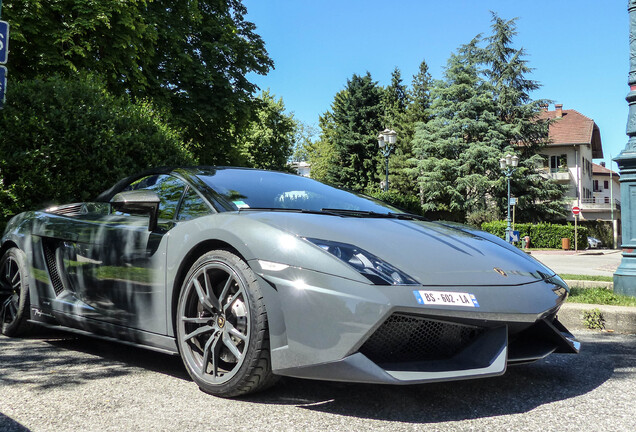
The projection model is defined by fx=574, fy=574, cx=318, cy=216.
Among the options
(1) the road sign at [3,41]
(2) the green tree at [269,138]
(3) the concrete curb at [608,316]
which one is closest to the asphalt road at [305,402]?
(3) the concrete curb at [608,316]

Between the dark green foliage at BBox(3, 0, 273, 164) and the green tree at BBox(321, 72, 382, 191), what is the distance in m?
26.1

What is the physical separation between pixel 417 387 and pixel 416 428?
24.9 inches

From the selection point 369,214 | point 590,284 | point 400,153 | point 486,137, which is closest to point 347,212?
point 369,214

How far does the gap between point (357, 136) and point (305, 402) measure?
144ft

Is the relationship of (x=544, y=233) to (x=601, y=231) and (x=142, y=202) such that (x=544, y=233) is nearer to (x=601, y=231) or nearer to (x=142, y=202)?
(x=601, y=231)

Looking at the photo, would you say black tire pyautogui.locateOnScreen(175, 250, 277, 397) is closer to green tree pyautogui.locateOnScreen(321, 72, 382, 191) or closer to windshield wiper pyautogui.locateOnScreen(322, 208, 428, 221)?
windshield wiper pyautogui.locateOnScreen(322, 208, 428, 221)

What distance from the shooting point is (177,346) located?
9.57 feet

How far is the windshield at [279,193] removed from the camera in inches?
129

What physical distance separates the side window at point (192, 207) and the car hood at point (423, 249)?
13.8 inches

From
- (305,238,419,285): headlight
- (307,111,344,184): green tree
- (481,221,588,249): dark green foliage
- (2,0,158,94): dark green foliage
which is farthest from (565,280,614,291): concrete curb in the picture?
(307,111,344,184): green tree

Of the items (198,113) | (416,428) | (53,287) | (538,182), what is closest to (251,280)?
(416,428)

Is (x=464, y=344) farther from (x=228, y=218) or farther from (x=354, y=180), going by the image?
(x=354, y=180)

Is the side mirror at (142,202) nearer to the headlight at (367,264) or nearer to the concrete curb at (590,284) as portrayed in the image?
the headlight at (367,264)

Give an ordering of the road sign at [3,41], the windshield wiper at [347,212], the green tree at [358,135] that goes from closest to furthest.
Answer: the windshield wiper at [347,212] < the road sign at [3,41] < the green tree at [358,135]
